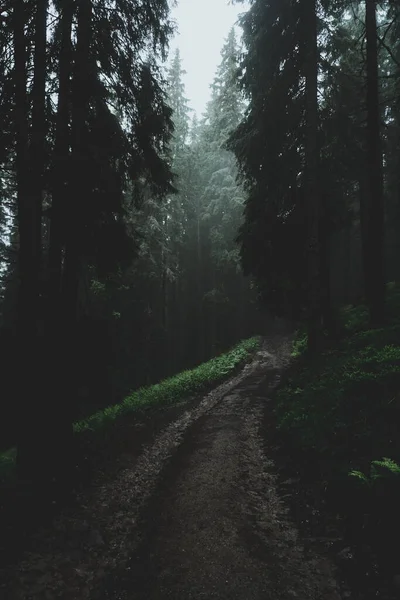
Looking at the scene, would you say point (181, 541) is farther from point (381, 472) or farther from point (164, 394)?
point (164, 394)

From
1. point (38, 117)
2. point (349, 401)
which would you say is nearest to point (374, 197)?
point (349, 401)

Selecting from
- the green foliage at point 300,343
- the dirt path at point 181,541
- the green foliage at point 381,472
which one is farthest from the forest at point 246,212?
the green foliage at point 300,343

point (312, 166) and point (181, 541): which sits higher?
point (312, 166)

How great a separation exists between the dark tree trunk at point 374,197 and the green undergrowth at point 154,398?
6854 mm

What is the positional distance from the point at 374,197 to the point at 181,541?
11855mm

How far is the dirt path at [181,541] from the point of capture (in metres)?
3.97

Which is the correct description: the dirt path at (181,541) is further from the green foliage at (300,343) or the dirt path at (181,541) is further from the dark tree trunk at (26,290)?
the green foliage at (300,343)

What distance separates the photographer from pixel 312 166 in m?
11.3

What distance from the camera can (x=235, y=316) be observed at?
121ft

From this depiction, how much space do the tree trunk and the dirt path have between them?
17.5 feet

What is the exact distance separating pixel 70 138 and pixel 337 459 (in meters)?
8.04

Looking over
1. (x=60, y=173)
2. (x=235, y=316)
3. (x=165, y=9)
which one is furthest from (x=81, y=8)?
(x=235, y=316)

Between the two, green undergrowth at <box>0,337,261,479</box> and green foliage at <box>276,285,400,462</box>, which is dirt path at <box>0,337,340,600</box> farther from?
green undergrowth at <box>0,337,261,479</box>

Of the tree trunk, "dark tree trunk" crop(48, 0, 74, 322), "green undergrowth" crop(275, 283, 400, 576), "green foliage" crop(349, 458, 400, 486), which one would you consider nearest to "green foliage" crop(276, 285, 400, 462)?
"green undergrowth" crop(275, 283, 400, 576)
